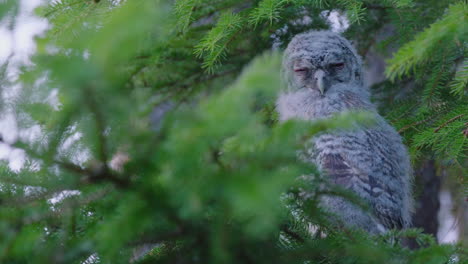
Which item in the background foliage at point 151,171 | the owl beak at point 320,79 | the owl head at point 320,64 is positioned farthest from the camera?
the owl head at point 320,64

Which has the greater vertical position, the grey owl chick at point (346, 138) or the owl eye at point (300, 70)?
the owl eye at point (300, 70)

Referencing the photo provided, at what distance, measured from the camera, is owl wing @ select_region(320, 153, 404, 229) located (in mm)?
3041

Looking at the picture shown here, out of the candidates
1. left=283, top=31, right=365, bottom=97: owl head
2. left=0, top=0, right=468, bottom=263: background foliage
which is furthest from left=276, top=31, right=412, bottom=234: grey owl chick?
left=0, top=0, right=468, bottom=263: background foliage

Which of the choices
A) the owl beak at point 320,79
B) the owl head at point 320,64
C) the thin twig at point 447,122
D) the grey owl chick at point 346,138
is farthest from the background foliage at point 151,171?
the owl head at point 320,64

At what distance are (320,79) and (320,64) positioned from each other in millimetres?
167

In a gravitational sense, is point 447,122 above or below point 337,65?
below

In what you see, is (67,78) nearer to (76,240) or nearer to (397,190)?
(76,240)

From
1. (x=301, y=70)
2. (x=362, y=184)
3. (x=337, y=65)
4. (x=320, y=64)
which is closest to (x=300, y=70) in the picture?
(x=301, y=70)

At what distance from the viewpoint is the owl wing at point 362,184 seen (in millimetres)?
3041

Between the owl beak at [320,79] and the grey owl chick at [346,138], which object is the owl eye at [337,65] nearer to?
Answer: the grey owl chick at [346,138]

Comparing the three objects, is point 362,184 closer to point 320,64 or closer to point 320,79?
point 320,79

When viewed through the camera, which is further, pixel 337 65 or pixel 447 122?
pixel 337 65

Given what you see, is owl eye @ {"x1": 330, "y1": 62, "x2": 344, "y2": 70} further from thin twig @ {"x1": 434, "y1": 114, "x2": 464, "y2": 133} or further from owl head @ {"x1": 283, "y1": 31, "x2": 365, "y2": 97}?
thin twig @ {"x1": 434, "y1": 114, "x2": 464, "y2": 133}

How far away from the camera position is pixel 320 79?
366cm
